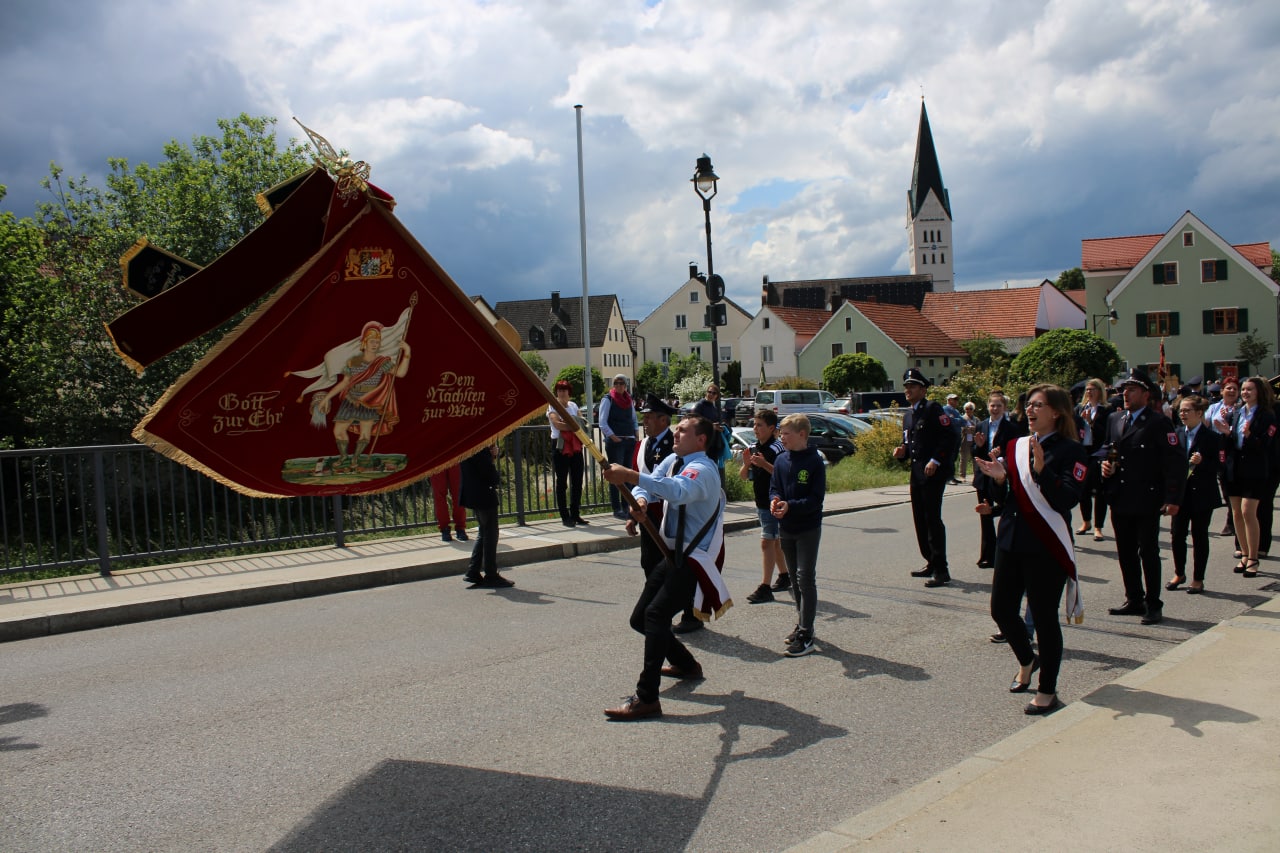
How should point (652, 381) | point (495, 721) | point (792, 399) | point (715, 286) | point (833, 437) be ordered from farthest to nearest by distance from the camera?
point (652, 381), point (792, 399), point (833, 437), point (715, 286), point (495, 721)

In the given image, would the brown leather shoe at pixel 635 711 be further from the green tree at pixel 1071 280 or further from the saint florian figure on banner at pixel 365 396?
the green tree at pixel 1071 280

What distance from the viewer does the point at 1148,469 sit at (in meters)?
7.46

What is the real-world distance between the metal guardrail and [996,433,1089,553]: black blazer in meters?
6.04

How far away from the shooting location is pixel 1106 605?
8250 mm

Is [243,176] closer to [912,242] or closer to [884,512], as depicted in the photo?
[884,512]

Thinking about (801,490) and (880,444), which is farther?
(880,444)

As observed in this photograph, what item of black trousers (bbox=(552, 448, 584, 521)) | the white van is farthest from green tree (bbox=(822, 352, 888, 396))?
black trousers (bbox=(552, 448, 584, 521))

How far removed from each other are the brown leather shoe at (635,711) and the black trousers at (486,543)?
4289 mm

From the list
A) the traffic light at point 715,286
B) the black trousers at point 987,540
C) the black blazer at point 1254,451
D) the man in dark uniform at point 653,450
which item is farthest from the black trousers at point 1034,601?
the traffic light at point 715,286

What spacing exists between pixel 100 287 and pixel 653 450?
17.4 meters

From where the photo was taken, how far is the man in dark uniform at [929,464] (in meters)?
9.09

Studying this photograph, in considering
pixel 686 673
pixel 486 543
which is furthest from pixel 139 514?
pixel 686 673

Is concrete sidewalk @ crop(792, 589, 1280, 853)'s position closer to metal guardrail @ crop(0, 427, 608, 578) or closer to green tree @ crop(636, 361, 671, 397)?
metal guardrail @ crop(0, 427, 608, 578)

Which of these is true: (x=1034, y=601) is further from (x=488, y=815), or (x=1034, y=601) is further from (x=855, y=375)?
(x=855, y=375)
